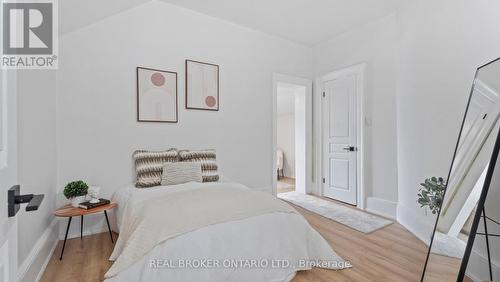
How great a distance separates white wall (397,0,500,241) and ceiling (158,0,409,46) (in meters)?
0.50

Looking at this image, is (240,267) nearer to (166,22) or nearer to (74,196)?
(74,196)

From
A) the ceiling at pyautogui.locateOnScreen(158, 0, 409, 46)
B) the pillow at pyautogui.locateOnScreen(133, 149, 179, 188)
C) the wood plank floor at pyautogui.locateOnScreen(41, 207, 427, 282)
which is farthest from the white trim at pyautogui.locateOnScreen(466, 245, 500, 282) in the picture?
the ceiling at pyautogui.locateOnScreen(158, 0, 409, 46)

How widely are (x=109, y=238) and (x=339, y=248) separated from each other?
2418mm

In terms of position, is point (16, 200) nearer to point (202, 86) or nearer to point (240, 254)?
point (240, 254)

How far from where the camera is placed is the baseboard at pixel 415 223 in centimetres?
Answer: 243

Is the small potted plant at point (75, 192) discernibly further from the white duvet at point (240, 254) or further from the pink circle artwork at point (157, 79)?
the pink circle artwork at point (157, 79)

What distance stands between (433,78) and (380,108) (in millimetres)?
976

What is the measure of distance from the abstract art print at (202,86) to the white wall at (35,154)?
4.82ft

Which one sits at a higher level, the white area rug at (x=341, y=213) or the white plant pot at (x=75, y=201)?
the white plant pot at (x=75, y=201)

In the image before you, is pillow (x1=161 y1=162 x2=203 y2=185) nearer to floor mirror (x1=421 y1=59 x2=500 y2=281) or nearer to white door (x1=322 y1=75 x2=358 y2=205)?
floor mirror (x1=421 y1=59 x2=500 y2=281)

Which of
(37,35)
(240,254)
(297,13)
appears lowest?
(240,254)

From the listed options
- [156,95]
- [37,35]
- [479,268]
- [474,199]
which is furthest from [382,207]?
[37,35]

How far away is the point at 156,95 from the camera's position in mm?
3016

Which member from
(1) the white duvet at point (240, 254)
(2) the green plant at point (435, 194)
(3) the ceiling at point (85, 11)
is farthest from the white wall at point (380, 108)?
(3) the ceiling at point (85, 11)
